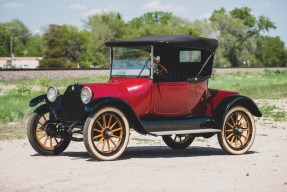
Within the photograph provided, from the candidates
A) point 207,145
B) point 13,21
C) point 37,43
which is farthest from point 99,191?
point 13,21

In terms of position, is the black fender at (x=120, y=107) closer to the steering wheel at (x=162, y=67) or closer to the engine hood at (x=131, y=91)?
the engine hood at (x=131, y=91)

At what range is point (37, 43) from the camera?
5645 inches

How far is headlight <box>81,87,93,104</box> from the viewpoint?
10148mm

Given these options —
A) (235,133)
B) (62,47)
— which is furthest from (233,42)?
(235,133)

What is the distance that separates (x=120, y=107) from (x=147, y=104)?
714 millimetres

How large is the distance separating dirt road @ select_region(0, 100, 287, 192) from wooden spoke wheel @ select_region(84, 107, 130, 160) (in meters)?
0.19

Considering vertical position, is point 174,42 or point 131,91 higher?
point 174,42

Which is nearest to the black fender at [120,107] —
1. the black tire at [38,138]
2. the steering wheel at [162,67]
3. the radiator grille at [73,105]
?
the radiator grille at [73,105]

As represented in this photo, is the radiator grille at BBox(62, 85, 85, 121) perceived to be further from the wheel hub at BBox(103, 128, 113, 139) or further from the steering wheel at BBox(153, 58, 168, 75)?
the steering wheel at BBox(153, 58, 168, 75)

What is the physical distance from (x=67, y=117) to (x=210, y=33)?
11354 cm

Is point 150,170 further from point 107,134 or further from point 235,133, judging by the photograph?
point 235,133

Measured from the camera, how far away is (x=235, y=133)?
11594mm

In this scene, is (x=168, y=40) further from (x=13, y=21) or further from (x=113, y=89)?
(x=13, y=21)

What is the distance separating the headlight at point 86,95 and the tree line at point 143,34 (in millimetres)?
69077
